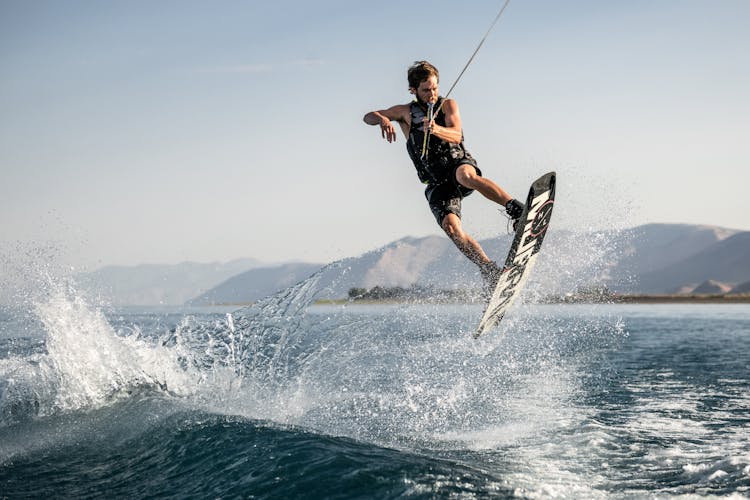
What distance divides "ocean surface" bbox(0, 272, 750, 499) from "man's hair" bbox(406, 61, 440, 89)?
330 centimetres

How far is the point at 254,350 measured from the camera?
8.45 m

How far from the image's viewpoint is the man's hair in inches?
286

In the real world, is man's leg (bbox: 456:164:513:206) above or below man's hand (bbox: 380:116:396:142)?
below

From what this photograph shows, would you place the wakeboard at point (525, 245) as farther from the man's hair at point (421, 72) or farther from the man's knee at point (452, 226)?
the man's hair at point (421, 72)

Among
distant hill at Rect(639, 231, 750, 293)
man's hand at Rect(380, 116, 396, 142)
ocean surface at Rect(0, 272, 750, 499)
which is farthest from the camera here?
distant hill at Rect(639, 231, 750, 293)

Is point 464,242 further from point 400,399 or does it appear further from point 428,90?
point 400,399

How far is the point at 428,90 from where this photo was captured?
23.8 ft

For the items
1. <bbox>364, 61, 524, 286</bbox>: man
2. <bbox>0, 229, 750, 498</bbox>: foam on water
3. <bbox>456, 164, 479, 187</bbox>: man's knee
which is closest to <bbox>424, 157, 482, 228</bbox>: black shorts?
<bbox>364, 61, 524, 286</bbox>: man

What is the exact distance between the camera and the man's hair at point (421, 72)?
23.8 ft

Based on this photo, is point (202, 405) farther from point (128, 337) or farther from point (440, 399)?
point (440, 399)

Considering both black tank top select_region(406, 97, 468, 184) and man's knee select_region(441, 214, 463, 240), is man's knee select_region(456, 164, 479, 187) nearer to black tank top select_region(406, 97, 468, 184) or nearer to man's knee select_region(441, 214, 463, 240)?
black tank top select_region(406, 97, 468, 184)

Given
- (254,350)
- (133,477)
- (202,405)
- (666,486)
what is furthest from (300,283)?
(666,486)

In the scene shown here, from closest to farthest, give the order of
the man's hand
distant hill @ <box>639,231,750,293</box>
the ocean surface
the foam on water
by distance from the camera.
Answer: the ocean surface
the foam on water
the man's hand
distant hill @ <box>639,231,750,293</box>

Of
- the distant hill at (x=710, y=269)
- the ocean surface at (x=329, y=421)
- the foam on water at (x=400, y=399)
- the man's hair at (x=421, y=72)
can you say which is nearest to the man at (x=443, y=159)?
the man's hair at (x=421, y=72)
